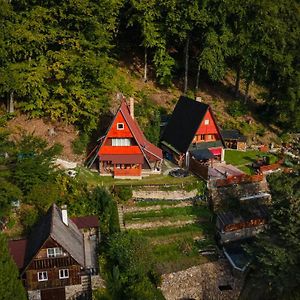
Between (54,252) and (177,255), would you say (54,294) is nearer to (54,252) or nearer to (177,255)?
(54,252)

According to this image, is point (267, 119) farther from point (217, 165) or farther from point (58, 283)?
point (58, 283)

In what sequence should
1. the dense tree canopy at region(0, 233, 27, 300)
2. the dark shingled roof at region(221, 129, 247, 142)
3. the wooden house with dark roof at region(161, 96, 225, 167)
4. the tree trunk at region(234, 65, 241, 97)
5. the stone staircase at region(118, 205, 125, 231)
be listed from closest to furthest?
the dense tree canopy at region(0, 233, 27, 300)
the stone staircase at region(118, 205, 125, 231)
the wooden house with dark roof at region(161, 96, 225, 167)
the dark shingled roof at region(221, 129, 247, 142)
the tree trunk at region(234, 65, 241, 97)

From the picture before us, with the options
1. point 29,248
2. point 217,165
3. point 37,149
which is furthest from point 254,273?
point 37,149

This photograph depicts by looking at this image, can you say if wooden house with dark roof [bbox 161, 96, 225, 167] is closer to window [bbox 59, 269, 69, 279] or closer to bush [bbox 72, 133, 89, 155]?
bush [bbox 72, 133, 89, 155]

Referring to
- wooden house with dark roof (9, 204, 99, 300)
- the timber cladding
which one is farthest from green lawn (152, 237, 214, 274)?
the timber cladding

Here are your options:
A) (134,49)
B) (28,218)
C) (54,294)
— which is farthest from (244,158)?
(54,294)

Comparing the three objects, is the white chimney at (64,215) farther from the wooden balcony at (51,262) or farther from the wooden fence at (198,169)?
the wooden fence at (198,169)

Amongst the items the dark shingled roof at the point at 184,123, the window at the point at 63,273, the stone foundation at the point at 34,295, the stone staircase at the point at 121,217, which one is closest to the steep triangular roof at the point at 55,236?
the window at the point at 63,273
